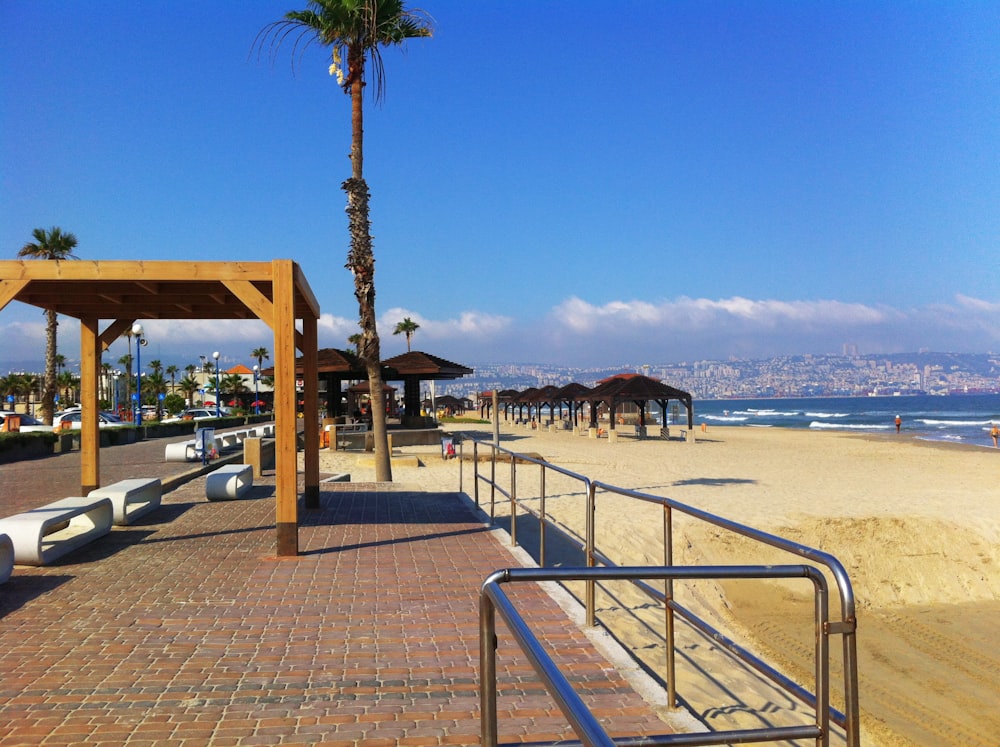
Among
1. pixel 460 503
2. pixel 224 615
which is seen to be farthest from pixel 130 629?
pixel 460 503

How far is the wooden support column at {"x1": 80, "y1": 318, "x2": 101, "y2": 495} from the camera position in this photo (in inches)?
371

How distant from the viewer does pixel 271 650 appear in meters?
4.39

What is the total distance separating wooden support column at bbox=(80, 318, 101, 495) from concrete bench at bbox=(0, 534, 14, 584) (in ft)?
12.0

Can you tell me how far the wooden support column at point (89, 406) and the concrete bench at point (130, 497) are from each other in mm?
251

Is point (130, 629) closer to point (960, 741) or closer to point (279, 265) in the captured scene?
point (279, 265)

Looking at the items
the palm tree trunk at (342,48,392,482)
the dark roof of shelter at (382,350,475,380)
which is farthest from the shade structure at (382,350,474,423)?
the palm tree trunk at (342,48,392,482)

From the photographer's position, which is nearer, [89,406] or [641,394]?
[89,406]

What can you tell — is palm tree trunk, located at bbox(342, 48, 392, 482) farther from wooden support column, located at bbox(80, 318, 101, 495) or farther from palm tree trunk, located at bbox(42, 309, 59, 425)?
palm tree trunk, located at bbox(42, 309, 59, 425)

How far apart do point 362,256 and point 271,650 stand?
11444mm

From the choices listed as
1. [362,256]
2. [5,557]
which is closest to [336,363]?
[362,256]

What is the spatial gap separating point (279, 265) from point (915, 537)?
10.1 metres

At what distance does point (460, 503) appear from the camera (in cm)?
1102

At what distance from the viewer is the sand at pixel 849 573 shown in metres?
5.76

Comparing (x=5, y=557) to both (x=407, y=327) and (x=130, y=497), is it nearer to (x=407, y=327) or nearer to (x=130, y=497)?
(x=130, y=497)
